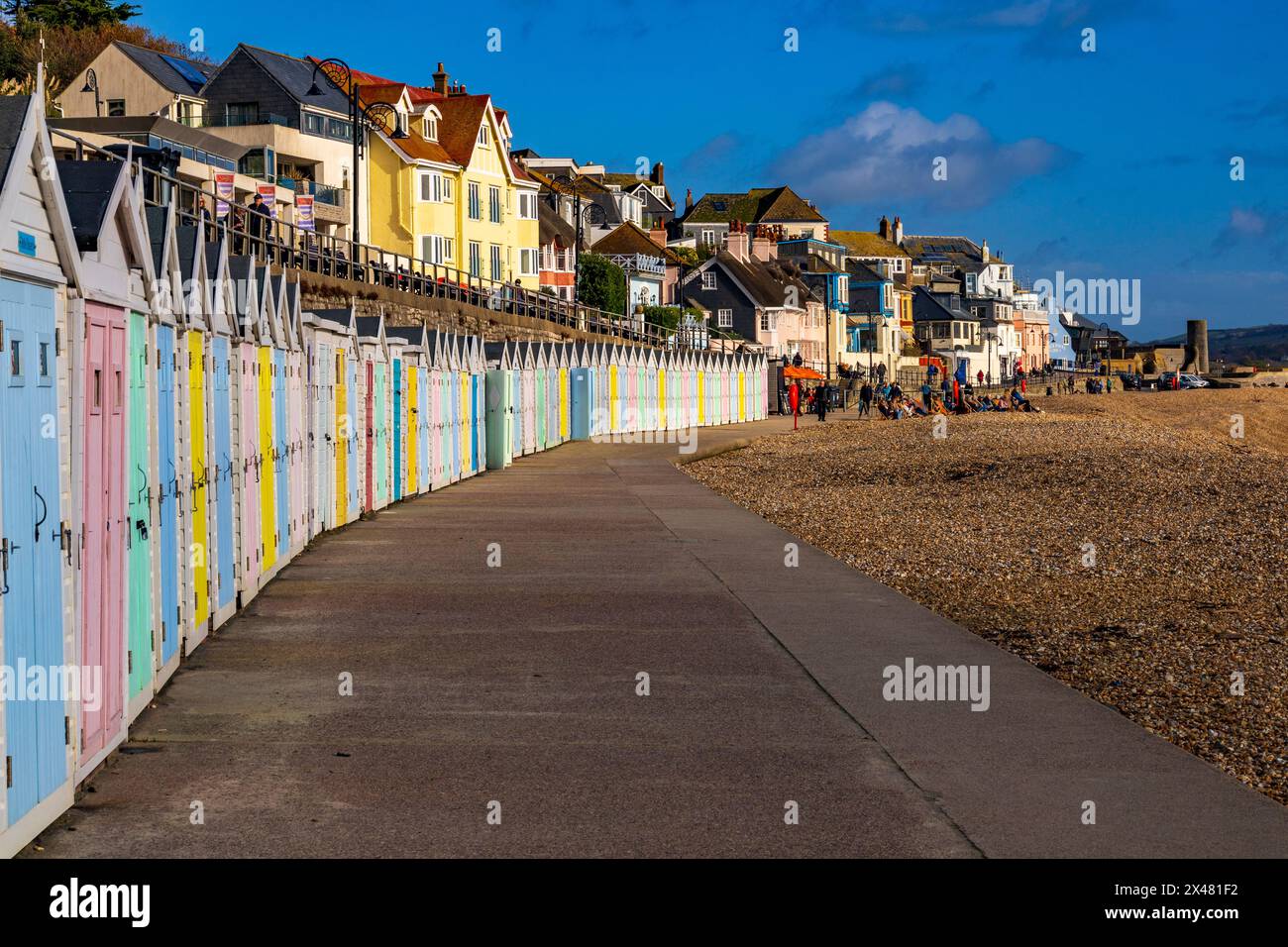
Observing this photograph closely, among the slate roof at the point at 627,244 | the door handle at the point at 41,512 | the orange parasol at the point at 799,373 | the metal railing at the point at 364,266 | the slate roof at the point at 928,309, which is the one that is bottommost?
the door handle at the point at 41,512

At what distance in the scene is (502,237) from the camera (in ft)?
259

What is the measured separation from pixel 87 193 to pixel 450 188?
66.5m

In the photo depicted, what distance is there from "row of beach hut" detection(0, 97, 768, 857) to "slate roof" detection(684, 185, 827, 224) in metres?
127

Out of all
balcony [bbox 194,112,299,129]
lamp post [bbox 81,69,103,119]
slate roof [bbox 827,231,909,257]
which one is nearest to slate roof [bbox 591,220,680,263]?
balcony [bbox 194,112,299,129]

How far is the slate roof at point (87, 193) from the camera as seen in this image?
7.62 metres

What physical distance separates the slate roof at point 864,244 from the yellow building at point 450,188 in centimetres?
7457

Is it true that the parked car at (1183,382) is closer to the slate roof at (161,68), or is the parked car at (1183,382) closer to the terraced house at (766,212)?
the terraced house at (766,212)

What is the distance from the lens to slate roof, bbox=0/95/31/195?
618cm

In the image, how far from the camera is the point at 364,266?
3988 centimetres

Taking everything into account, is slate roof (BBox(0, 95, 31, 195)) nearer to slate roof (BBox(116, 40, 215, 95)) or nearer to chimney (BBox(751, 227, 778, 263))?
slate roof (BBox(116, 40, 215, 95))

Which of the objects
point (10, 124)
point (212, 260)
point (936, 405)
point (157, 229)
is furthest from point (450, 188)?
point (10, 124)

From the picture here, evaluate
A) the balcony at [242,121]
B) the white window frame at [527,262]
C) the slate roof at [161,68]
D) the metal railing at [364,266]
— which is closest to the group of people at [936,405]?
the metal railing at [364,266]
